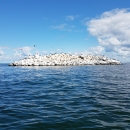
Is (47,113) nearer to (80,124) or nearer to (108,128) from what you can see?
(80,124)

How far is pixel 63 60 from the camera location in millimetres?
168375

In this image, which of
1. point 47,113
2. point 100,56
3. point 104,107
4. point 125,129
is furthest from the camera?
point 100,56

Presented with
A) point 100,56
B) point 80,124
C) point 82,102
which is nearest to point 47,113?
point 80,124

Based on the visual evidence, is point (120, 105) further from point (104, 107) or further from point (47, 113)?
point (47, 113)

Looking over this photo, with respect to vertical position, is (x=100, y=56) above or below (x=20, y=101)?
above

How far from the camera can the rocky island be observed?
493 feet

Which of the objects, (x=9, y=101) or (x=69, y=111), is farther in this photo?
(x=9, y=101)

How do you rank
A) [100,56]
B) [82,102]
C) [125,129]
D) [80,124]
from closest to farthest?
[125,129] < [80,124] < [82,102] < [100,56]

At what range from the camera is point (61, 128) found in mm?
14141

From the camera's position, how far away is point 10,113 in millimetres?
17609

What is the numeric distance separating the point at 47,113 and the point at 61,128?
3667mm

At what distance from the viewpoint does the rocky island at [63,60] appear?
493 ft

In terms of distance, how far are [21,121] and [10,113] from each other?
7.95 ft

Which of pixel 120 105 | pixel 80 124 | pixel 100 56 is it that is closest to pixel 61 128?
pixel 80 124
